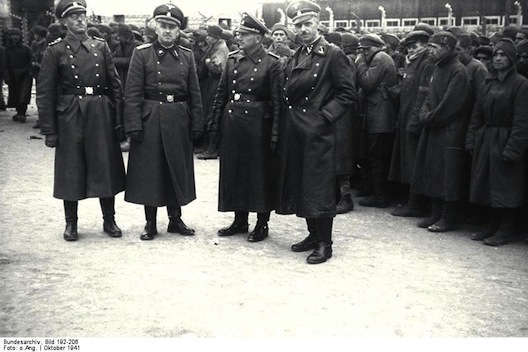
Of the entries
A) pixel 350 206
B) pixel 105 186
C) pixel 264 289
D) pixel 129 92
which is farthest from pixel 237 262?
pixel 350 206

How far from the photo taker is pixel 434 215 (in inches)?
271

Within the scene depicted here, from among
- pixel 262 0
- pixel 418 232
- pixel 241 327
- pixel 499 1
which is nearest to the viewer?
pixel 241 327

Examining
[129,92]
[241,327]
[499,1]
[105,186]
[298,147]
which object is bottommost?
[241,327]

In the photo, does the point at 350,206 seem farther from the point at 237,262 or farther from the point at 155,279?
the point at 155,279

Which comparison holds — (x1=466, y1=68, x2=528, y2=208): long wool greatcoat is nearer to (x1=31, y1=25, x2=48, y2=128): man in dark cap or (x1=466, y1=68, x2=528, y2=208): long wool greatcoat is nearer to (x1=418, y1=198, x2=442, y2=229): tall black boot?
(x1=418, y1=198, x2=442, y2=229): tall black boot

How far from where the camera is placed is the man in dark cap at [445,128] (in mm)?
6543

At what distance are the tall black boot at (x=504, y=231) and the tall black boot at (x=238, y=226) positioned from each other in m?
2.37

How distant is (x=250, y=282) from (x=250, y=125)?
5.58 feet

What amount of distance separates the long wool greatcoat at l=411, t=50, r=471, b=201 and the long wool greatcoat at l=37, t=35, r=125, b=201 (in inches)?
131

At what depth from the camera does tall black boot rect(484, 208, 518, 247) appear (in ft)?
20.3

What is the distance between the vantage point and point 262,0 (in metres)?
38.3

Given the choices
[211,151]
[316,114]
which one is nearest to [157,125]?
[316,114]

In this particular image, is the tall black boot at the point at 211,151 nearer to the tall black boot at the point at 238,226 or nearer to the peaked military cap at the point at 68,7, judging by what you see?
the tall black boot at the point at 238,226

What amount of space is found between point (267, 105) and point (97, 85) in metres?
1.62
